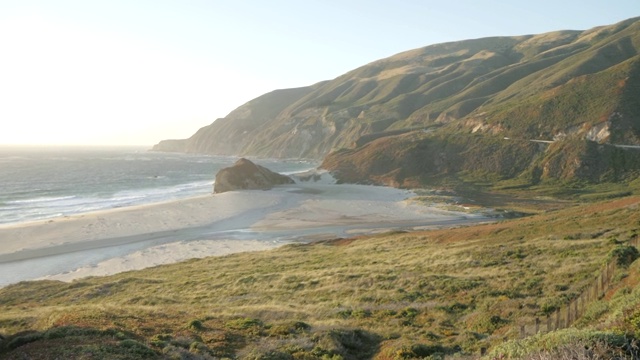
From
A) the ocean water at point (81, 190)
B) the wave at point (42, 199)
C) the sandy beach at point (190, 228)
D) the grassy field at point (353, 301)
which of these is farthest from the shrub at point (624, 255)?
the wave at point (42, 199)

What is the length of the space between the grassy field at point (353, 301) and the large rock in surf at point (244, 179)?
60289 mm

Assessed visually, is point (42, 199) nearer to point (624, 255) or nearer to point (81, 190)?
point (81, 190)

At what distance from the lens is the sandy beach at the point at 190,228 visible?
49344 mm

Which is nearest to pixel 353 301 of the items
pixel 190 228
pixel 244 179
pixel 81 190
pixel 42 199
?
pixel 190 228

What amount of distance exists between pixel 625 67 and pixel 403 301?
12736 cm

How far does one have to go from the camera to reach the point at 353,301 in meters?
24.6

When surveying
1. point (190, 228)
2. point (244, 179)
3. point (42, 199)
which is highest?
point (244, 179)

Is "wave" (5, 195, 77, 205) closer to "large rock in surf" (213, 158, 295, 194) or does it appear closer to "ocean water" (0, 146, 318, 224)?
"ocean water" (0, 146, 318, 224)

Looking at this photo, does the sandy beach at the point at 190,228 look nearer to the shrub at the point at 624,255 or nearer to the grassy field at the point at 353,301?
the grassy field at the point at 353,301

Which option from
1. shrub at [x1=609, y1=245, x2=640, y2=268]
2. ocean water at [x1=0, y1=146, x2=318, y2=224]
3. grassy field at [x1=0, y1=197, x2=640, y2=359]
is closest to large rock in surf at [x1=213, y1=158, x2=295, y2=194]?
ocean water at [x1=0, y1=146, x2=318, y2=224]

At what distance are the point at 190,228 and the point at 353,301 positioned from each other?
1859 inches

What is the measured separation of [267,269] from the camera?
37312 mm

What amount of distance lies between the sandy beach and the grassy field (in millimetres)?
10244

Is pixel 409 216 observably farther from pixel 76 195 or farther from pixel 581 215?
pixel 76 195
